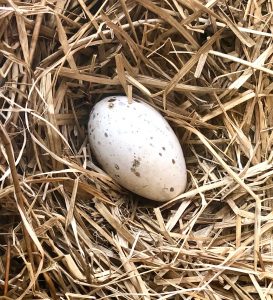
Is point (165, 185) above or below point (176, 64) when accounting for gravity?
below

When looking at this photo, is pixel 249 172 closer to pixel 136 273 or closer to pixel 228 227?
pixel 228 227

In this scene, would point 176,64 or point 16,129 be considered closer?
point 16,129

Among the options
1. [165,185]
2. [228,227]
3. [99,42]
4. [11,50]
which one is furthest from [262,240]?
[11,50]

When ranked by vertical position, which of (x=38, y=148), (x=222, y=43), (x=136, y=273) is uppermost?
(x=222, y=43)
